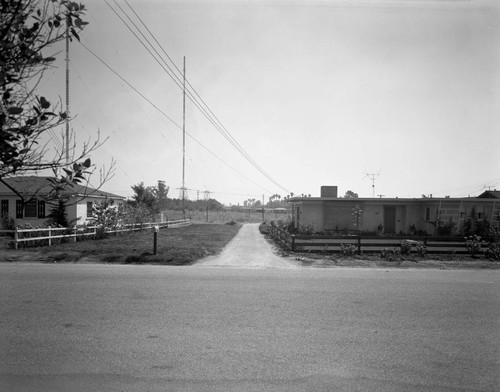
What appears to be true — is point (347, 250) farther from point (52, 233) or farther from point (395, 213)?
point (395, 213)

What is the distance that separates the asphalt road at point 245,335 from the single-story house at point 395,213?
18.5 meters

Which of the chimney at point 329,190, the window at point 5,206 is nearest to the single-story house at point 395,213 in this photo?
the chimney at point 329,190

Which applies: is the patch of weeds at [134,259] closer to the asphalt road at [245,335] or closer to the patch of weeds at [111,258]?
the patch of weeds at [111,258]

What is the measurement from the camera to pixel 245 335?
534 centimetres

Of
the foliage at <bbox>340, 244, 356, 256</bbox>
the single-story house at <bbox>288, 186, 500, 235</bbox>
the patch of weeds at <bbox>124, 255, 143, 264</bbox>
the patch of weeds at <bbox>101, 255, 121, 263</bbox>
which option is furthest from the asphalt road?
the single-story house at <bbox>288, 186, 500, 235</bbox>

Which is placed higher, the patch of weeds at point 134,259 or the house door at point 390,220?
the house door at point 390,220

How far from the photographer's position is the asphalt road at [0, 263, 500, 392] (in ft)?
13.2

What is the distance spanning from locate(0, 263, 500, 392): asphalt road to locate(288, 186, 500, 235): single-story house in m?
18.5

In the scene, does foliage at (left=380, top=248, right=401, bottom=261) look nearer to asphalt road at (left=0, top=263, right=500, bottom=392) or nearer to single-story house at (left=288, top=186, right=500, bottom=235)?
asphalt road at (left=0, top=263, right=500, bottom=392)

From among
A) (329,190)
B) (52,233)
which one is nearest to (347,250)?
(52,233)

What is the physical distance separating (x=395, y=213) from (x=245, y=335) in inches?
1010

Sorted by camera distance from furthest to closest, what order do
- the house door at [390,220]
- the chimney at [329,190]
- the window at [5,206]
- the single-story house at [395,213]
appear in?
the chimney at [329,190], the house door at [390,220], the single-story house at [395,213], the window at [5,206]

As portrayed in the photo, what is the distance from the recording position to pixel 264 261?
14102mm

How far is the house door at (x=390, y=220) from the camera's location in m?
28.1
